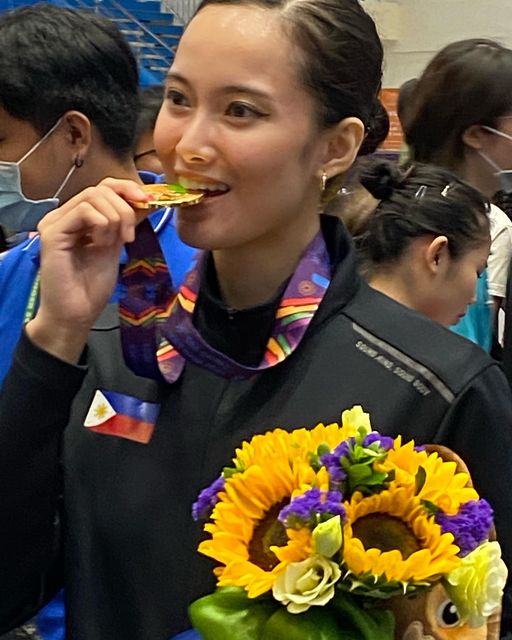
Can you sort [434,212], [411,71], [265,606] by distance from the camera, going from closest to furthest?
[265,606] < [434,212] < [411,71]

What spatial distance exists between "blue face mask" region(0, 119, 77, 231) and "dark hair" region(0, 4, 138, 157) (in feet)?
0.19

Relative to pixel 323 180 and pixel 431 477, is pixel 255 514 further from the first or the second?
pixel 323 180

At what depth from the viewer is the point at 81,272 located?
123cm

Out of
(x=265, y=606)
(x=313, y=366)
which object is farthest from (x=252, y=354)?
(x=265, y=606)

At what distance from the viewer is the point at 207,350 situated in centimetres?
121

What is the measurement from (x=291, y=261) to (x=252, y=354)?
12cm

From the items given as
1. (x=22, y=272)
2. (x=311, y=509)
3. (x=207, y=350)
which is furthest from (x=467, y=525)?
(x=22, y=272)

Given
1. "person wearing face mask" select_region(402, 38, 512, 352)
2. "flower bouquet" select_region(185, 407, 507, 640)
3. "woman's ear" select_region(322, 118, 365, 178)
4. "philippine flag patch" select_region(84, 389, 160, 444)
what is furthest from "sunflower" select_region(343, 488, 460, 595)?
"person wearing face mask" select_region(402, 38, 512, 352)

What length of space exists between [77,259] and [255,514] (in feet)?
1.47

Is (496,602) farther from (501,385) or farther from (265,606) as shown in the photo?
(501,385)

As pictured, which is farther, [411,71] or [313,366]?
[411,71]

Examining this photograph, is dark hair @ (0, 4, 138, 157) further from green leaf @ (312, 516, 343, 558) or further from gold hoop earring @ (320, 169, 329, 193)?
green leaf @ (312, 516, 343, 558)

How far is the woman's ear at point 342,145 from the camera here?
1.30m

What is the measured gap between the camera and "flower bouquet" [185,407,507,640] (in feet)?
2.81
